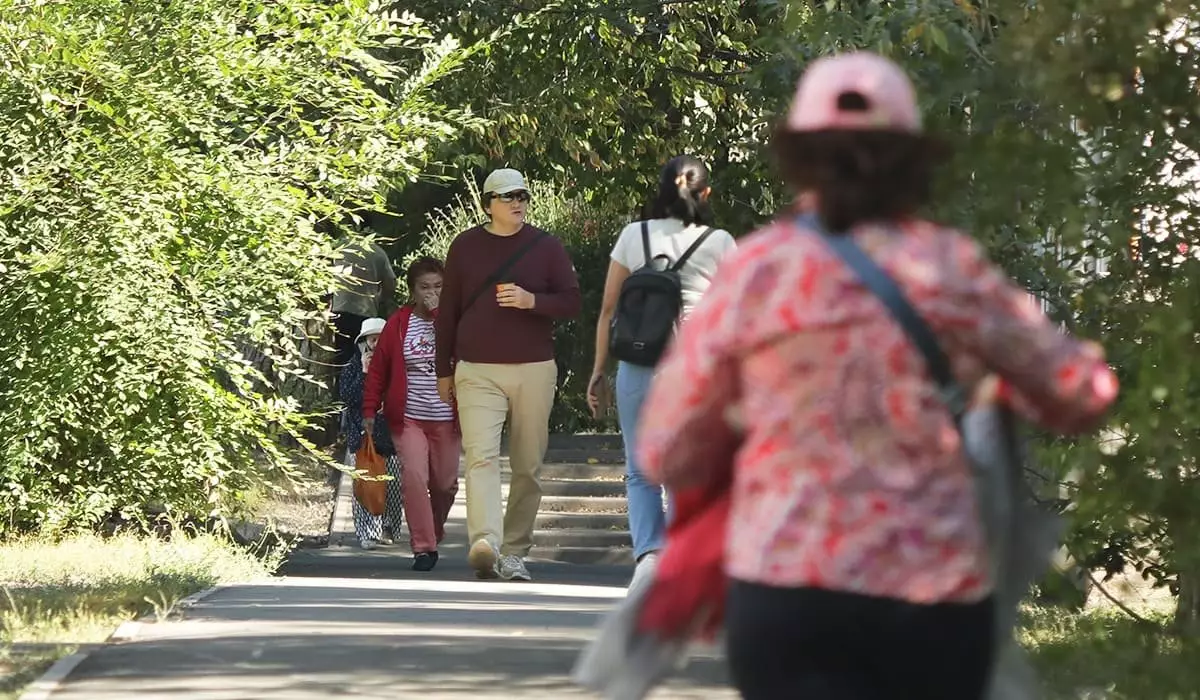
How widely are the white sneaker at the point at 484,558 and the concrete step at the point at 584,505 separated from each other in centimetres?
457

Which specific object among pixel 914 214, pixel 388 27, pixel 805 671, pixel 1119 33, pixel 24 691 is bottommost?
pixel 24 691

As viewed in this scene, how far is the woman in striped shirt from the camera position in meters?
14.7

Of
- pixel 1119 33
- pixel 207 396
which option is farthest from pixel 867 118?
pixel 207 396

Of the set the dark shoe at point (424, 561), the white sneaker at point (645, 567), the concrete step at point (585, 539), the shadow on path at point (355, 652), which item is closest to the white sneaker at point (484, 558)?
the shadow on path at point (355, 652)

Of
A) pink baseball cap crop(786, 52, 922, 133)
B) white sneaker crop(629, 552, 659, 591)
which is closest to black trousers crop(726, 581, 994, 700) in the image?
pink baseball cap crop(786, 52, 922, 133)

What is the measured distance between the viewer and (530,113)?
1869 cm

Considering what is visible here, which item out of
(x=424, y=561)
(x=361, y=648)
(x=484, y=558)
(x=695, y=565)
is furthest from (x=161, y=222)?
(x=695, y=565)

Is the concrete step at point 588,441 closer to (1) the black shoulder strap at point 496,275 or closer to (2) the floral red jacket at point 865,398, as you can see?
(1) the black shoulder strap at point 496,275

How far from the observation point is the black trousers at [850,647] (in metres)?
3.93

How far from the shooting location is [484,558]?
12.7 metres

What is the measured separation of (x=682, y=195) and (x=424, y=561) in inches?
208

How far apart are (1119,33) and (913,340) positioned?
3183 mm

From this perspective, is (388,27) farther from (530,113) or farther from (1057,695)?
(1057,695)

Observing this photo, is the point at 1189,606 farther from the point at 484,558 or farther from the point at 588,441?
the point at 588,441
